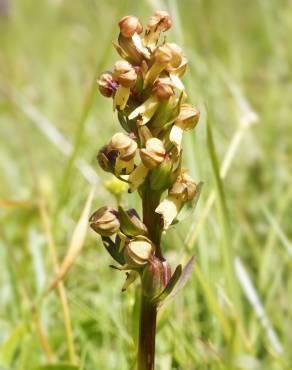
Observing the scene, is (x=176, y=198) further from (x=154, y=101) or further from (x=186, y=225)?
(x=186, y=225)

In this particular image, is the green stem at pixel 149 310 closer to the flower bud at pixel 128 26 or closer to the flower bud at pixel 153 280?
the flower bud at pixel 153 280

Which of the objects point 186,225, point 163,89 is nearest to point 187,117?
point 163,89

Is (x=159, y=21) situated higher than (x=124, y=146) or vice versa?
(x=159, y=21)

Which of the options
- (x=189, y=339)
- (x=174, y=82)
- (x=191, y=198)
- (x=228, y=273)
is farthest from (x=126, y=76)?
(x=189, y=339)

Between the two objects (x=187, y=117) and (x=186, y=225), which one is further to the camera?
(x=186, y=225)

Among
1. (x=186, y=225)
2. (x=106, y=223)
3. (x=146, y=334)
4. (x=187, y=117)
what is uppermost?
(x=187, y=117)

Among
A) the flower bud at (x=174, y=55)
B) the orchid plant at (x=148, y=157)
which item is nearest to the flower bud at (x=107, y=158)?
the orchid plant at (x=148, y=157)

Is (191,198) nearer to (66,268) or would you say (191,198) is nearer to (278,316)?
(66,268)
